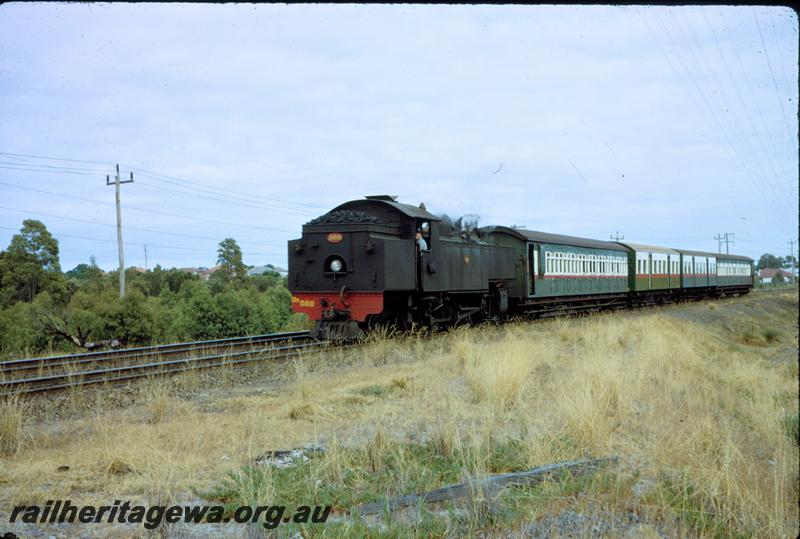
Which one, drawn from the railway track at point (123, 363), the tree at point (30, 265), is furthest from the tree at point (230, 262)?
the railway track at point (123, 363)

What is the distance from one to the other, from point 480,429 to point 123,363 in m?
8.37

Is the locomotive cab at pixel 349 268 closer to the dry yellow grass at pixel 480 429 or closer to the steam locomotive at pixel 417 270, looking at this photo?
the steam locomotive at pixel 417 270

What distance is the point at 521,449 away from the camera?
19.3ft

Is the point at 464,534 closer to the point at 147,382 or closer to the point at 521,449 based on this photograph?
the point at 521,449

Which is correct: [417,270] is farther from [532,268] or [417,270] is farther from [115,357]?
[532,268]

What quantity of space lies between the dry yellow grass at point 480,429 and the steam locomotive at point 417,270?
208 cm

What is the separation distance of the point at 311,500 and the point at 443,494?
→ 36.3 inches

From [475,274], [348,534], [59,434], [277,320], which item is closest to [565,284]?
[475,274]

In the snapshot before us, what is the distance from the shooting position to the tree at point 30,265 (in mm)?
20047

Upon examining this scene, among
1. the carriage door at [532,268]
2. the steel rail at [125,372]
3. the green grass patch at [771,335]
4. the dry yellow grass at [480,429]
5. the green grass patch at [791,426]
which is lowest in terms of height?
the green grass patch at [771,335]

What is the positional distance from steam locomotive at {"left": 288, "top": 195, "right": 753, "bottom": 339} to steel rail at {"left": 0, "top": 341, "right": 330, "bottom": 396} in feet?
4.21

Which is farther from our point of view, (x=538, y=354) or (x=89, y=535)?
(x=538, y=354)

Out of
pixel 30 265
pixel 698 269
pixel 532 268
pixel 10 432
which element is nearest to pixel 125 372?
pixel 10 432

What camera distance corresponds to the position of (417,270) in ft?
49.8
